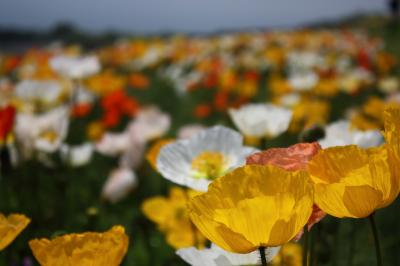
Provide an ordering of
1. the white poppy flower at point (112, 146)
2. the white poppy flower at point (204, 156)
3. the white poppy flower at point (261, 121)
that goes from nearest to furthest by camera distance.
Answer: the white poppy flower at point (204, 156) → the white poppy flower at point (261, 121) → the white poppy flower at point (112, 146)

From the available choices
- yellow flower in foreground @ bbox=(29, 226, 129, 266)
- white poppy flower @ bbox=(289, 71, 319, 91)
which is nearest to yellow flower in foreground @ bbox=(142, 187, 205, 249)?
yellow flower in foreground @ bbox=(29, 226, 129, 266)

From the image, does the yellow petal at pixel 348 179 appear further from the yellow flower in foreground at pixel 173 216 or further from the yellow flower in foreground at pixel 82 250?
the yellow flower in foreground at pixel 173 216

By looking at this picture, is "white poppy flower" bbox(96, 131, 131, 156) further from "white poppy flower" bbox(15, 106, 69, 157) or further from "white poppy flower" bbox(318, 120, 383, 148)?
"white poppy flower" bbox(318, 120, 383, 148)

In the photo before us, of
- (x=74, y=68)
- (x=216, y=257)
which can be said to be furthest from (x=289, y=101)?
(x=216, y=257)

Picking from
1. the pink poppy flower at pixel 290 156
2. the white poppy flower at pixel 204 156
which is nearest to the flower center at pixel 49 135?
the white poppy flower at pixel 204 156

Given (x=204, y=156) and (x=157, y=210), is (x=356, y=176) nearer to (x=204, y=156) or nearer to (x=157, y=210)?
(x=204, y=156)

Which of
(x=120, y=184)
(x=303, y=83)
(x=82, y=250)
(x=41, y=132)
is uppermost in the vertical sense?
(x=82, y=250)
